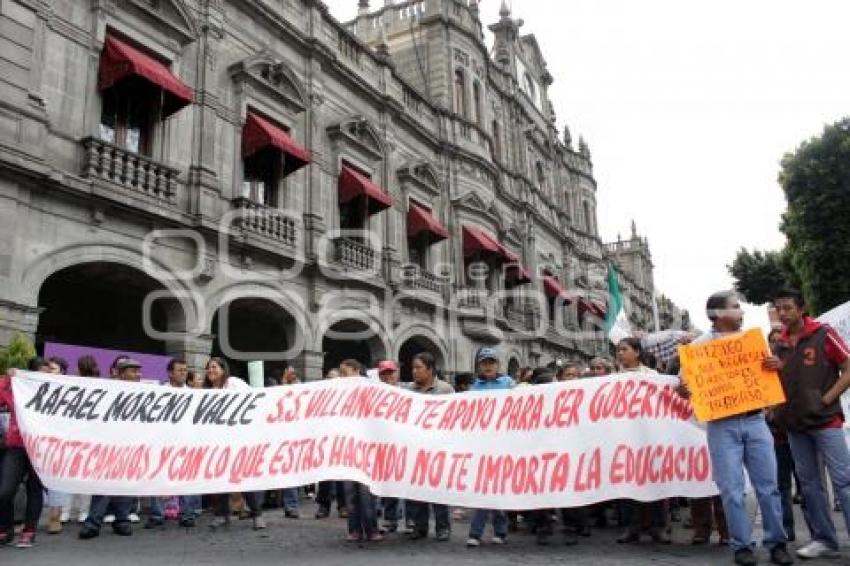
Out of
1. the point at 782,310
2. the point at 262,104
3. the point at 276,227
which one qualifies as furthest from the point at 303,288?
the point at 782,310

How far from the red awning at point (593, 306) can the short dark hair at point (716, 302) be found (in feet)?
81.8

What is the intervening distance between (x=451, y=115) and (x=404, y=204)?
410 cm

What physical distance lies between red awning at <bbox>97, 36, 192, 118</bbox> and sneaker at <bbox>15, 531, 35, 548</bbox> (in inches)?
281

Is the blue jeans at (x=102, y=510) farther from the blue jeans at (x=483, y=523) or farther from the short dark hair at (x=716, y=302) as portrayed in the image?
the short dark hair at (x=716, y=302)

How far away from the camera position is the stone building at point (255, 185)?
9.77 metres

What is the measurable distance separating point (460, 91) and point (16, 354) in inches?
654

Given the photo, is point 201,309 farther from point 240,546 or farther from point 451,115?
point 451,115

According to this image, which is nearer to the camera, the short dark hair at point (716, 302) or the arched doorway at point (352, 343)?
the short dark hair at point (716, 302)

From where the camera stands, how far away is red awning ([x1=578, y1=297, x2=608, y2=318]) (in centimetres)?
2958

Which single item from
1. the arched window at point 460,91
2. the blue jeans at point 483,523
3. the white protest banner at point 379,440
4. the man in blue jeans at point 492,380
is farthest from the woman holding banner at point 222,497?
the arched window at point 460,91

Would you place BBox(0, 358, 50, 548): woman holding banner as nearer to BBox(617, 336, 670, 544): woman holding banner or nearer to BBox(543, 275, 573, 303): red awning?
BBox(617, 336, 670, 544): woman holding banner

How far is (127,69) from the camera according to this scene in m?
10.4

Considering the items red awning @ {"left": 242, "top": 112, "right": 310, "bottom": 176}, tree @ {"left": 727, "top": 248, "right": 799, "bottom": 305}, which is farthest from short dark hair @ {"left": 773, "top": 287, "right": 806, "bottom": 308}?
tree @ {"left": 727, "top": 248, "right": 799, "bottom": 305}

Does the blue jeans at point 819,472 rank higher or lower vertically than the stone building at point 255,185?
lower
